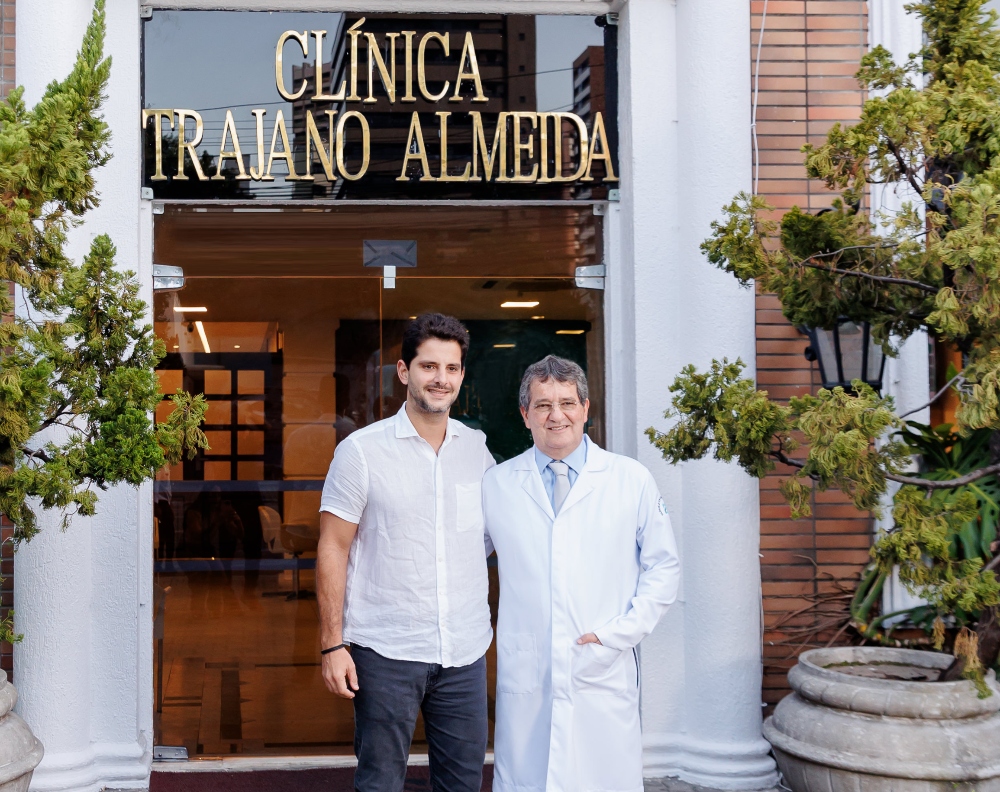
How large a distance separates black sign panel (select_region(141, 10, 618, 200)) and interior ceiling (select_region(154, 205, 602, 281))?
10 cm

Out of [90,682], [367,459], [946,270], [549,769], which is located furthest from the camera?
[90,682]

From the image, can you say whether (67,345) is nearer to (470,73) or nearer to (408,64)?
(408,64)

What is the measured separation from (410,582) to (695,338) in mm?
2081

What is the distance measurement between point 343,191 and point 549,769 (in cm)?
301

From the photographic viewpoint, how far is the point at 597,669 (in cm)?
327

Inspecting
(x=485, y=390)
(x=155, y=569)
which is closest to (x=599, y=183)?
(x=485, y=390)

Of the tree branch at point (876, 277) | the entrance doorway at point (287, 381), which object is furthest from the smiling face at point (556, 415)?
the entrance doorway at point (287, 381)

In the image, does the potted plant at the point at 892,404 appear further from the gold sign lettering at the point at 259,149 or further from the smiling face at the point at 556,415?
the gold sign lettering at the point at 259,149

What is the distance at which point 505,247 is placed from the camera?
5.30m

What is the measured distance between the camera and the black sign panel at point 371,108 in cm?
507

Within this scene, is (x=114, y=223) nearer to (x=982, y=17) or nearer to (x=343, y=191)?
(x=343, y=191)

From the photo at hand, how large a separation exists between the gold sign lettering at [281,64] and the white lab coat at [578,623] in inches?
105

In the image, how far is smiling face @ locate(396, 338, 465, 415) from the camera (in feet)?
11.3

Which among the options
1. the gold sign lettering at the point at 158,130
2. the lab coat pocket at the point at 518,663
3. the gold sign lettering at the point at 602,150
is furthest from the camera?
the gold sign lettering at the point at 602,150
